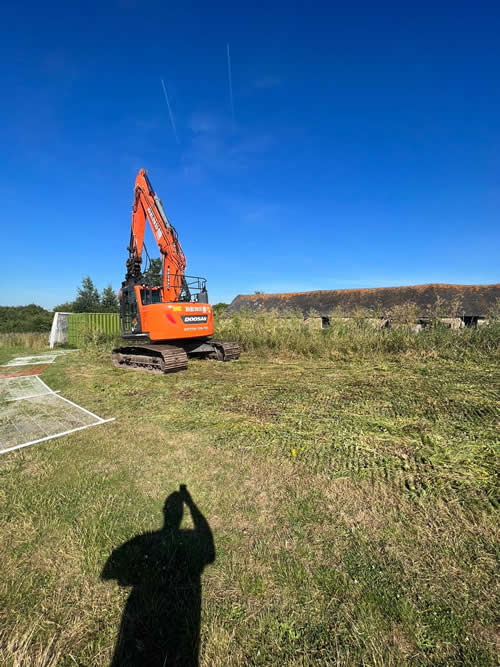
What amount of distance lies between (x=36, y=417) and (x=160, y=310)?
4.01 metres

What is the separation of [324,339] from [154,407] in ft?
21.1

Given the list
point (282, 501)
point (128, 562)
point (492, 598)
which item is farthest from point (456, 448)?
point (128, 562)

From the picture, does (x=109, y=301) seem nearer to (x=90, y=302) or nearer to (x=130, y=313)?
(x=90, y=302)

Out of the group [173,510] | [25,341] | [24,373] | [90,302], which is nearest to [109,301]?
[90,302]

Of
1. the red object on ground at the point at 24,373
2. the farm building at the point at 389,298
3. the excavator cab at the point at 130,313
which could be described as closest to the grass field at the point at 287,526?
the excavator cab at the point at 130,313

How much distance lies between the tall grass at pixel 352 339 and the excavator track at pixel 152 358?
144 inches

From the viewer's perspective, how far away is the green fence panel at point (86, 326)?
18753 millimetres

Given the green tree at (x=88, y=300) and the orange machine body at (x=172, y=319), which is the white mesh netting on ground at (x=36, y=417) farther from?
the green tree at (x=88, y=300)

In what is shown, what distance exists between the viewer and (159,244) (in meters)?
9.87

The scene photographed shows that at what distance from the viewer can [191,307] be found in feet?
28.6

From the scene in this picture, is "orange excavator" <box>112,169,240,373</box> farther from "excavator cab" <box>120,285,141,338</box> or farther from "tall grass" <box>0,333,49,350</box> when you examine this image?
"tall grass" <box>0,333,49,350</box>

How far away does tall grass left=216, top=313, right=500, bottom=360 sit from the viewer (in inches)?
306

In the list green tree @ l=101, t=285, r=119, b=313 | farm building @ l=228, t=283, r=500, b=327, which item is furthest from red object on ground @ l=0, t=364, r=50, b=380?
green tree @ l=101, t=285, r=119, b=313

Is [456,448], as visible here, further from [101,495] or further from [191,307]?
[191,307]
